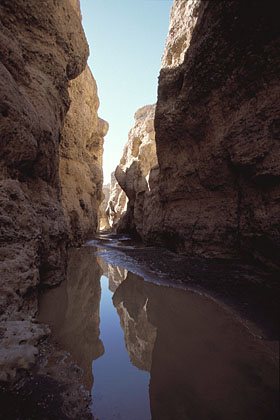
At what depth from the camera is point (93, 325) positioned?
2924 mm

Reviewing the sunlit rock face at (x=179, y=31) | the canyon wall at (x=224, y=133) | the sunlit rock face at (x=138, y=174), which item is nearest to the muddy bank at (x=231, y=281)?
the canyon wall at (x=224, y=133)

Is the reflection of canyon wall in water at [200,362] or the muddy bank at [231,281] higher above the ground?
the muddy bank at [231,281]

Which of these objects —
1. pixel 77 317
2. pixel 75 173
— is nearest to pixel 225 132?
pixel 77 317

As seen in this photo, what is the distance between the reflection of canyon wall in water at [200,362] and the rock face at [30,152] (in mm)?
1238

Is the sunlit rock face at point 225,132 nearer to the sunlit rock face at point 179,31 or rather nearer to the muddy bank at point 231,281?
the sunlit rock face at point 179,31

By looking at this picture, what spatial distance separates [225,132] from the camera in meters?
5.73

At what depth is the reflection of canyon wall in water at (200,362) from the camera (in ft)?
4.93

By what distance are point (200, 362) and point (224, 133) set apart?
578 centimetres

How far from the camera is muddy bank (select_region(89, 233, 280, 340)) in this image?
9.68ft

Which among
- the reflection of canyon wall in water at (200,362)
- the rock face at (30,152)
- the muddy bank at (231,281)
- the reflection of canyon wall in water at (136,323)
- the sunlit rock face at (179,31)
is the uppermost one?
the sunlit rock face at (179,31)

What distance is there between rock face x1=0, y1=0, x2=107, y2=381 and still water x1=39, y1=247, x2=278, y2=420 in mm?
613

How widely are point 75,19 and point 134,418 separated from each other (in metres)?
10.1

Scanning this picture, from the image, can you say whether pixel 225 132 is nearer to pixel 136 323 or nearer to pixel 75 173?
pixel 136 323

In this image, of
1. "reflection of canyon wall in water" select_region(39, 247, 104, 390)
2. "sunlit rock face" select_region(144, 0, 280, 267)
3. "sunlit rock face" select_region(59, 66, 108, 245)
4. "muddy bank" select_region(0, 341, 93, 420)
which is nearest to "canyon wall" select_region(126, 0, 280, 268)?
"sunlit rock face" select_region(144, 0, 280, 267)
